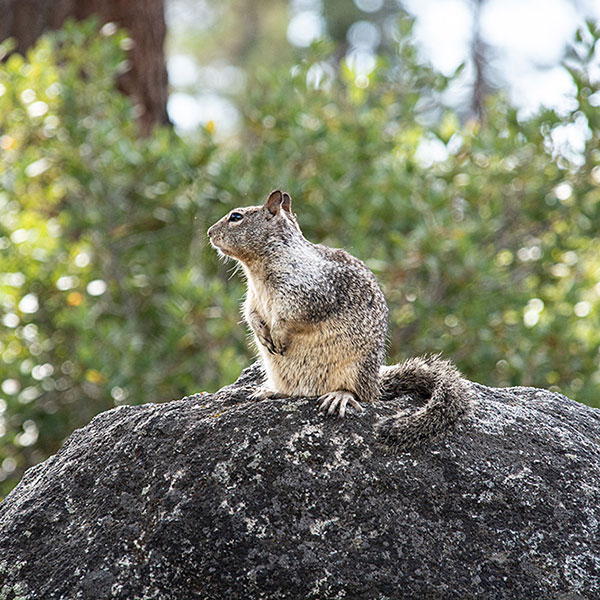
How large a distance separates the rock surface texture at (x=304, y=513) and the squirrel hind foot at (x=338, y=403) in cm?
4

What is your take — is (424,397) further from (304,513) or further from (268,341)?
(304,513)

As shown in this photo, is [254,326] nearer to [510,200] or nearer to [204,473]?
[204,473]

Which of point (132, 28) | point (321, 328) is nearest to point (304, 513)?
point (321, 328)

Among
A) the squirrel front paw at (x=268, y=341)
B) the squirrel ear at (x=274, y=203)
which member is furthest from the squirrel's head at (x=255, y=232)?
the squirrel front paw at (x=268, y=341)

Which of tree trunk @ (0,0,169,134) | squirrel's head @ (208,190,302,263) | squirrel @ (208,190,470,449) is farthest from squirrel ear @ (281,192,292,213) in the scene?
tree trunk @ (0,0,169,134)

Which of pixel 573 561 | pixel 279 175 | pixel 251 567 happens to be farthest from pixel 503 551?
pixel 279 175

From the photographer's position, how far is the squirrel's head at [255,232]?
3.93 metres

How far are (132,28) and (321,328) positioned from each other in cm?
568

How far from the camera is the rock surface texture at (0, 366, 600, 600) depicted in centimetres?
282

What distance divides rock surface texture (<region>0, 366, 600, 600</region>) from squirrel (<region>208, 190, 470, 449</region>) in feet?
0.74

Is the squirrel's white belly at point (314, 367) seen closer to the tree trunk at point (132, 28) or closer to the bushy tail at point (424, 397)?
the bushy tail at point (424, 397)

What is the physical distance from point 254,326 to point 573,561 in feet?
5.53

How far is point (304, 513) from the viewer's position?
2.93 meters

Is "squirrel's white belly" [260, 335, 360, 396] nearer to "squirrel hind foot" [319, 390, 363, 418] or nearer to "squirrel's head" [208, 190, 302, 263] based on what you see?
"squirrel hind foot" [319, 390, 363, 418]
